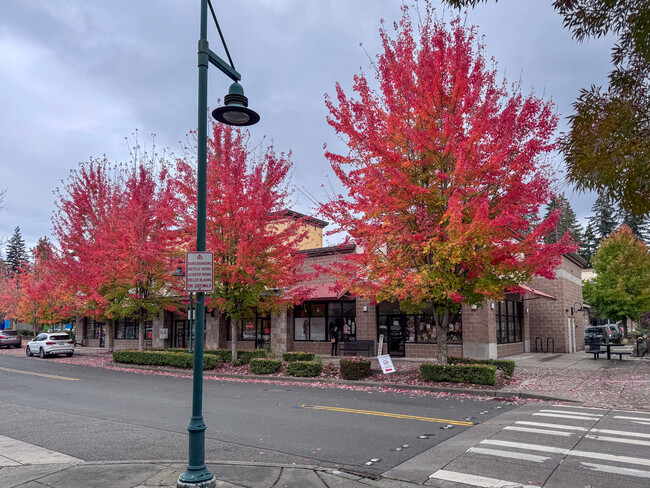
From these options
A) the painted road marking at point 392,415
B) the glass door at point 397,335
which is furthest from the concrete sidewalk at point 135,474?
the glass door at point 397,335

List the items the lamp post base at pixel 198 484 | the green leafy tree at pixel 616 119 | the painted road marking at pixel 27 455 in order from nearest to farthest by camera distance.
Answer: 1. the green leafy tree at pixel 616 119
2. the lamp post base at pixel 198 484
3. the painted road marking at pixel 27 455

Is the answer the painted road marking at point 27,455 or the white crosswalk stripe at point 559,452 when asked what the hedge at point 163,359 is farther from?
the white crosswalk stripe at point 559,452

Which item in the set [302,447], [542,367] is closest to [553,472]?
[302,447]

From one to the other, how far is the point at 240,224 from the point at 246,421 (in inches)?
409

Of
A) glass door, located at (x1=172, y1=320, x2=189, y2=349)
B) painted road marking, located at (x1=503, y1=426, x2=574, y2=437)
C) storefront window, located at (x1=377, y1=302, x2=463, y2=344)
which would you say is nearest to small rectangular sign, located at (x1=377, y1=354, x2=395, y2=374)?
painted road marking, located at (x1=503, y1=426, x2=574, y2=437)

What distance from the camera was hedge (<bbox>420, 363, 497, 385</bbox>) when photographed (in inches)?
572

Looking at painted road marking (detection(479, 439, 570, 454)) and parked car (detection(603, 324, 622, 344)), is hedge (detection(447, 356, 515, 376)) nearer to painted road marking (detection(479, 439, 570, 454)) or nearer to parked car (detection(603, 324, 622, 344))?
painted road marking (detection(479, 439, 570, 454))

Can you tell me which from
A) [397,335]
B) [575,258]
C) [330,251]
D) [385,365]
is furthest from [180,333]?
[575,258]

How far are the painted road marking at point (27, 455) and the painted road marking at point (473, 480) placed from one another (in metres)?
5.37

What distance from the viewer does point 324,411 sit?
37.1ft

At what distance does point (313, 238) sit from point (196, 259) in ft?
106

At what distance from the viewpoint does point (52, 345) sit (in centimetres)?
3112

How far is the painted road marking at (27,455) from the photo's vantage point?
719 cm

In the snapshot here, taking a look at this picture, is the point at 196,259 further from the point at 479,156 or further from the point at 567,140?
the point at 479,156
